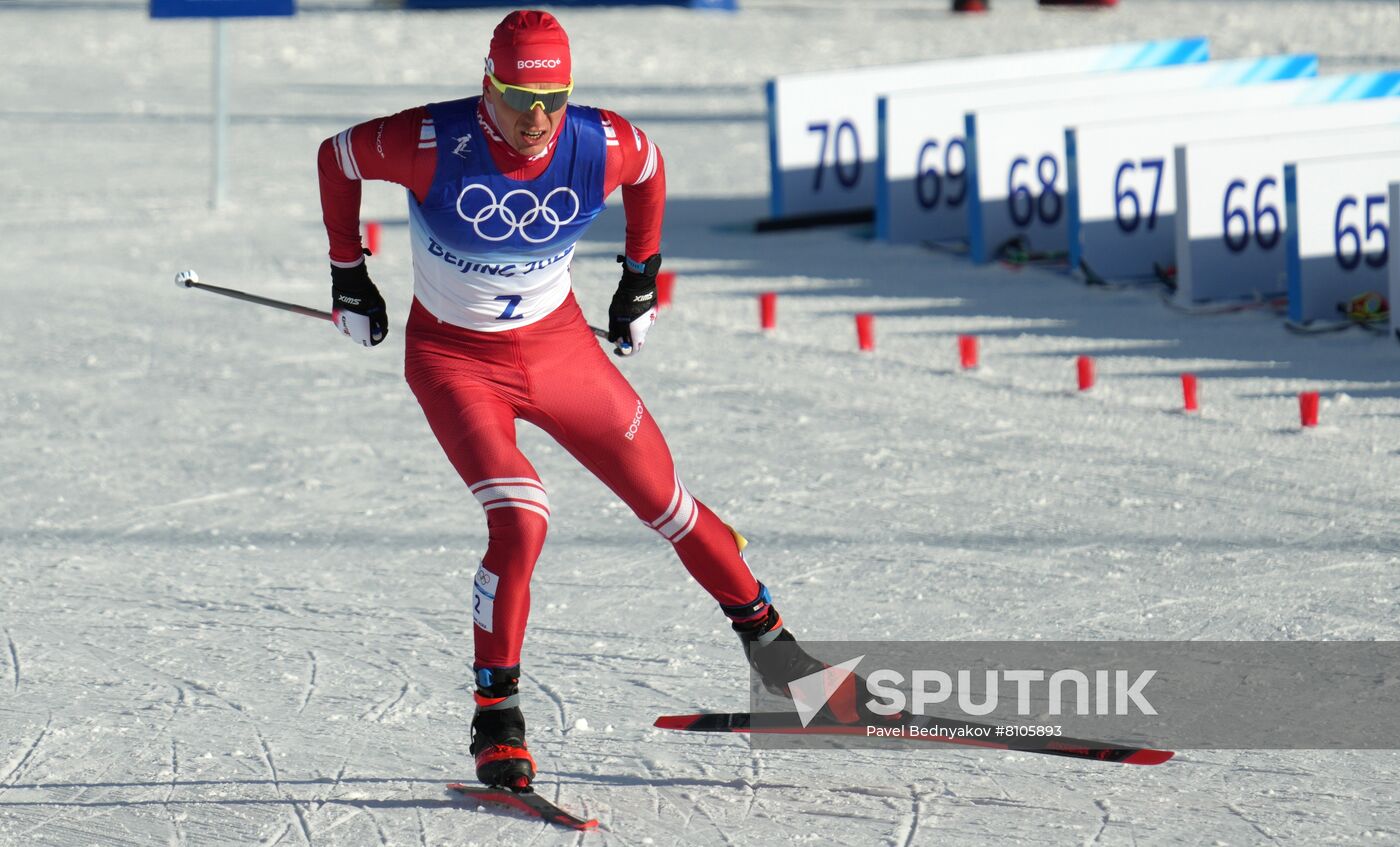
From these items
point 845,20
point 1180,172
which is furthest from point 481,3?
point 1180,172

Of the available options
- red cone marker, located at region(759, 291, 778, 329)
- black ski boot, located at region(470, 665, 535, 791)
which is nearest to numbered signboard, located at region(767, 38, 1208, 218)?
red cone marker, located at region(759, 291, 778, 329)

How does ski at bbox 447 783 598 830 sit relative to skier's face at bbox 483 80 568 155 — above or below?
below

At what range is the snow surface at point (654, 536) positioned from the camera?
15.8 feet

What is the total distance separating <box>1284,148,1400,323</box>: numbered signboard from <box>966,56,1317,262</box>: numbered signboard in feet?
7.10

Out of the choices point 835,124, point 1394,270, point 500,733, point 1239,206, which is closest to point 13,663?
point 500,733

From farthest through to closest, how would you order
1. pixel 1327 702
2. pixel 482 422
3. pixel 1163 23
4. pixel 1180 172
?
pixel 1163 23 < pixel 1180 172 < pixel 1327 702 < pixel 482 422

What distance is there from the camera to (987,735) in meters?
4.95

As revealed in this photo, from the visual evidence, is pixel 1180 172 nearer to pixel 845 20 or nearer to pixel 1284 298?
pixel 1284 298

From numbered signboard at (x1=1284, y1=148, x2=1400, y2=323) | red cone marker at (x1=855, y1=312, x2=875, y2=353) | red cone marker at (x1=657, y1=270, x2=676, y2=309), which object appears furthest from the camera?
red cone marker at (x1=657, y1=270, x2=676, y2=309)

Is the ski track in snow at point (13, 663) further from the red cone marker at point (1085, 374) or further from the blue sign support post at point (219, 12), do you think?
the blue sign support post at point (219, 12)

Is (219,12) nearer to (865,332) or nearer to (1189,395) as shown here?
(865,332)

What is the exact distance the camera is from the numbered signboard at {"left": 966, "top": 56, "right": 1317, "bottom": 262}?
12.3m

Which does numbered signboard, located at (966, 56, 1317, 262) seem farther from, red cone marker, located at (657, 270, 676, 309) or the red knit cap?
the red knit cap

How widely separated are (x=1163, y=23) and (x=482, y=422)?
1999 cm
